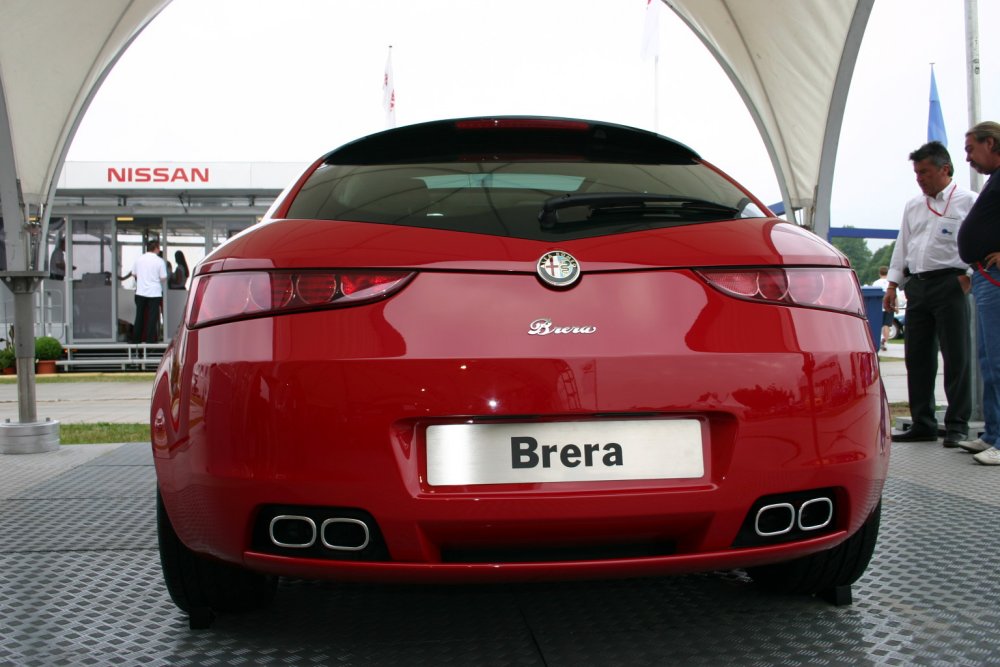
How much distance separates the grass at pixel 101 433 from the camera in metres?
6.67

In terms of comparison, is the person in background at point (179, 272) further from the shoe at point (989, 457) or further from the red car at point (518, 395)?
the red car at point (518, 395)

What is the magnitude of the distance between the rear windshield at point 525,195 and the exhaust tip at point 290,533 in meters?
0.68

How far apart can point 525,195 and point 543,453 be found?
0.64m

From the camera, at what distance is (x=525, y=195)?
2.10m

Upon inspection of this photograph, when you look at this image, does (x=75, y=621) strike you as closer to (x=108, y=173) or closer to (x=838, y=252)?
(x=838, y=252)

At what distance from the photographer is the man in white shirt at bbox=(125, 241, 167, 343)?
578 inches

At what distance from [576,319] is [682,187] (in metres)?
0.60

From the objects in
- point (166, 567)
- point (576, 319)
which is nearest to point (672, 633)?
point (576, 319)

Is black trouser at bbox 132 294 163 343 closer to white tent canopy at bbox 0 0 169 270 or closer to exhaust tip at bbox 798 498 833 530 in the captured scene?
white tent canopy at bbox 0 0 169 270

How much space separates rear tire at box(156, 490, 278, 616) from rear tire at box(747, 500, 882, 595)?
4.78 feet

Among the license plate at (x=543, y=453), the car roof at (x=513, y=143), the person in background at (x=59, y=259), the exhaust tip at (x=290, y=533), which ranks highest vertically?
the person in background at (x=59, y=259)

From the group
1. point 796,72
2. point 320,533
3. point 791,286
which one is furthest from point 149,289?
point 791,286

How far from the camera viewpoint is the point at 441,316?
5.99 feet

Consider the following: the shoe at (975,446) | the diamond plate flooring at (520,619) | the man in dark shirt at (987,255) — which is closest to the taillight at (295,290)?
the diamond plate flooring at (520,619)
